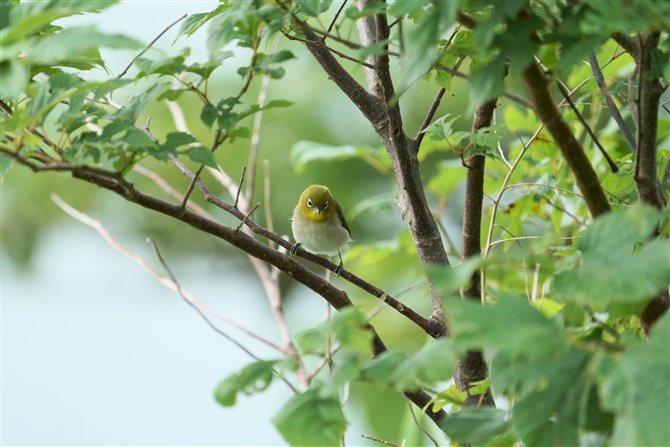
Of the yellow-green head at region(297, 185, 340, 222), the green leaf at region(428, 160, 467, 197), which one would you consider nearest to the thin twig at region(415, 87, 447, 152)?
the green leaf at region(428, 160, 467, 197)

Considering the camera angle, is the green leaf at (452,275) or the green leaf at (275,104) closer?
the green leaf at (452,275)

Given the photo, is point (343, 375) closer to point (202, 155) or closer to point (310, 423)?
point (310, 423)

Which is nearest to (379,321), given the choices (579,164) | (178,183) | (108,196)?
(178,183)

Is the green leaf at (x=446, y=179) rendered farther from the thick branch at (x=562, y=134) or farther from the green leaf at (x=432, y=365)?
the green leaf at (x=432, y=365)

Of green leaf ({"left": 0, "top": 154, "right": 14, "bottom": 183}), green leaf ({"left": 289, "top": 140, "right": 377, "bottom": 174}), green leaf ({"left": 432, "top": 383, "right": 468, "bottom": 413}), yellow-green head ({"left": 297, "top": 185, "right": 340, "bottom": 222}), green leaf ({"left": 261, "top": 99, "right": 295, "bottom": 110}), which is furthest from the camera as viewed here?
yellow-green head ({"left": 297, "top": 185, "right": 340, "bottom": 222})

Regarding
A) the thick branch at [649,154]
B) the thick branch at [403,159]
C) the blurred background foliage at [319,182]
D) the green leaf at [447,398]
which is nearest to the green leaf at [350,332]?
the green leaf at [447,398]

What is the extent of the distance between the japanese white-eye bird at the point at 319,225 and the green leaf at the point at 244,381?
1.88m

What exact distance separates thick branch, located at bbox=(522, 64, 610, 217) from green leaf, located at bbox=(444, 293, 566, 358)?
34 cm

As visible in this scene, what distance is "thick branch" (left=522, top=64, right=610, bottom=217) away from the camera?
0.78 meters

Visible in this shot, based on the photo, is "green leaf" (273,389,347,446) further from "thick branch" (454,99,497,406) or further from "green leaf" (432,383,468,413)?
"thick branch" (454,99,497,406)

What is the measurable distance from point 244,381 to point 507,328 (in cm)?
33

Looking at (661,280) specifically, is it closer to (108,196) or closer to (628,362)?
(628,362)

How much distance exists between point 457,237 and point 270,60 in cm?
263

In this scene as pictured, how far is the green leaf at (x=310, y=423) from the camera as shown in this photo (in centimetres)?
68
